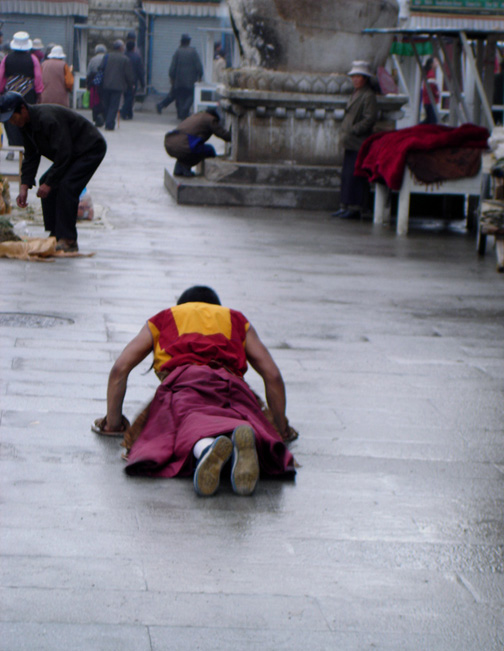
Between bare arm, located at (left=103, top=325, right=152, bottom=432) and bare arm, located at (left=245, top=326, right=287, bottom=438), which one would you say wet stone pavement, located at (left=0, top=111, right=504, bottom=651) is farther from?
bare arm, located at (left=245, top=326, right=287, bottom=438)

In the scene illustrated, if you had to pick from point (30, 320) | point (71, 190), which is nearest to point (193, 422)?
point (30, 320)

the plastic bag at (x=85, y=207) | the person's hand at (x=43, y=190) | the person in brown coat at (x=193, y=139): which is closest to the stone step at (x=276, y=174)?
the person in brown coat at (x=193, y=139)

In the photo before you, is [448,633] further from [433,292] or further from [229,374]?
[433,292]

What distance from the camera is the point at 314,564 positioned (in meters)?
3.66

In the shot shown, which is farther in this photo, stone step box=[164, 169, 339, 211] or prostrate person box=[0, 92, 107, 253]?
stone step box=[164, 169, 339, 211]

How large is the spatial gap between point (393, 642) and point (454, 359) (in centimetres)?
381

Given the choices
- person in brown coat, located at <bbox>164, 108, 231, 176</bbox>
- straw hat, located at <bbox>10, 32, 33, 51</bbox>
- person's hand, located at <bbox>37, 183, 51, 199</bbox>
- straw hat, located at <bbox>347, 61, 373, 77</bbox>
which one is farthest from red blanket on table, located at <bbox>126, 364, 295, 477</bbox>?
straw hat, located at <bbox>10, 32, 33, 51</bbox>

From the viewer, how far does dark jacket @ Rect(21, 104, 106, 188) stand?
30.9ft

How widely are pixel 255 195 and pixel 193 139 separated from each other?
1.21m

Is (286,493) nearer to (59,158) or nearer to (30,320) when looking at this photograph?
(30,320)

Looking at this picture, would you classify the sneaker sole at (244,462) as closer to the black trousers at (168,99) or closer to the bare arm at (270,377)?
the bare arm at (270,377)

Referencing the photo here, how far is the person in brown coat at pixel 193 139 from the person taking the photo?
14.5 m

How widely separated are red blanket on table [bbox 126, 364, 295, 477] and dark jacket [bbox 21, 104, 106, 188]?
203 inches

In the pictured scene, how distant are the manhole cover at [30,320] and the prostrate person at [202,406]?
2.29 meters
